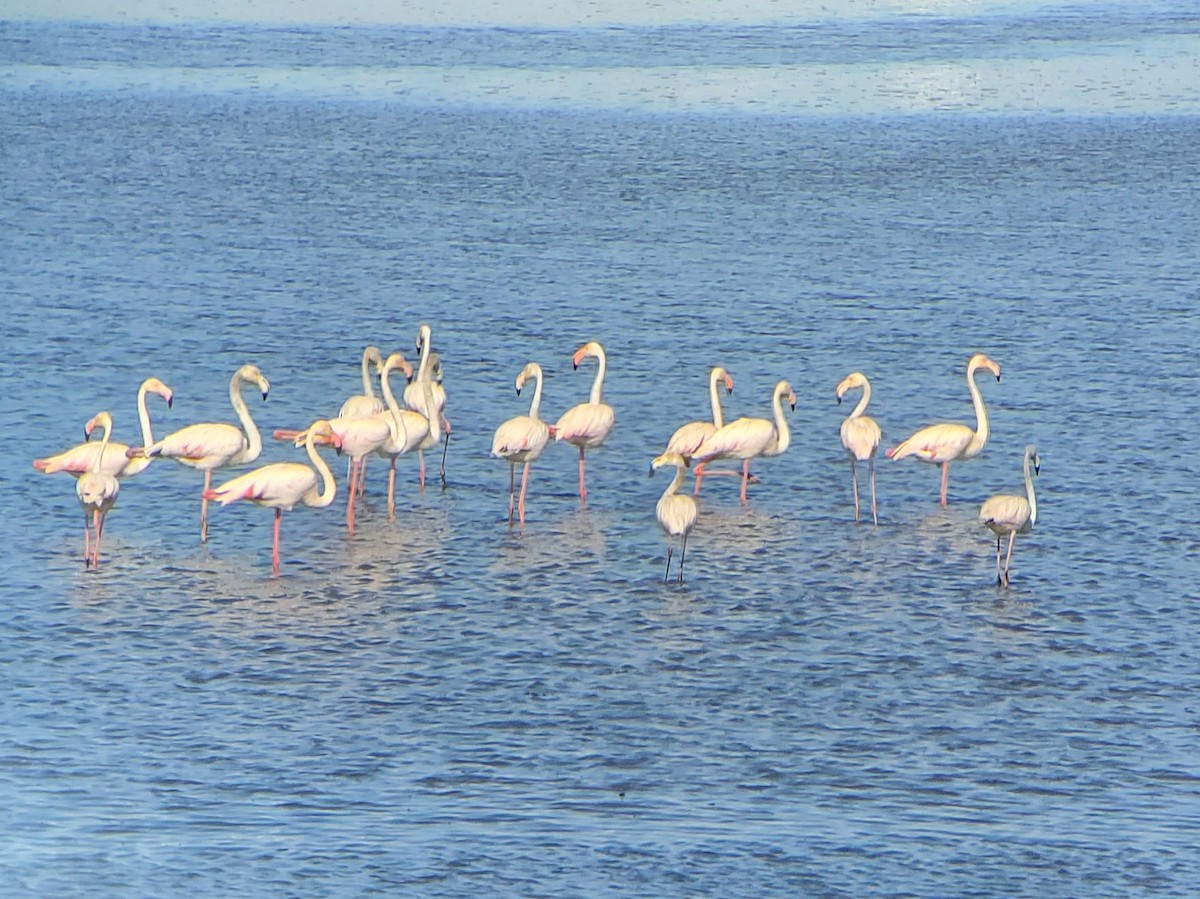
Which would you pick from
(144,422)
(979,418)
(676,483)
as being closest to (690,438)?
(676,483)

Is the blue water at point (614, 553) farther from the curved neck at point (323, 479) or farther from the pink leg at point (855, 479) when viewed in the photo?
the curved neck at point (323, 479)

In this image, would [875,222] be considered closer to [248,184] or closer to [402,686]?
[248,184]

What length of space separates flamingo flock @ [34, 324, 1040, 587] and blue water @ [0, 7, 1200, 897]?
0.24 m

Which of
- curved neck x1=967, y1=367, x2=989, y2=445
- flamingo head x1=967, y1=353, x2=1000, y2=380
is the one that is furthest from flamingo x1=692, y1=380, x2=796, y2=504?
flamingo head x1=967, y1=353, x2=1000, y2=380

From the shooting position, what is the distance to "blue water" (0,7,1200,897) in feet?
29.2

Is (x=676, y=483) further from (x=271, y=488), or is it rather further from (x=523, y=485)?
(x=271, y=488)

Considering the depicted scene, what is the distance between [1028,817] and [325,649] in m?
3.90

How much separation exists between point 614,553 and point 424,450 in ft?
6.98

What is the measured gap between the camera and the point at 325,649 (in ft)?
36.4

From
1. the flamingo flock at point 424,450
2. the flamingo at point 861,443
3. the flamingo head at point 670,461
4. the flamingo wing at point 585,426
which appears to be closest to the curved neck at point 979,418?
the flamingo flock at point 424,450

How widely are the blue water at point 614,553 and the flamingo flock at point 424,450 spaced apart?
24cm

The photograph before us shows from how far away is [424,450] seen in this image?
14.5 metres

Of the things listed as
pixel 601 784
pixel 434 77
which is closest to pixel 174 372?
pixel 601 784

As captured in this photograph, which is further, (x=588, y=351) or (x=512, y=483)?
(x=588, y=351)
